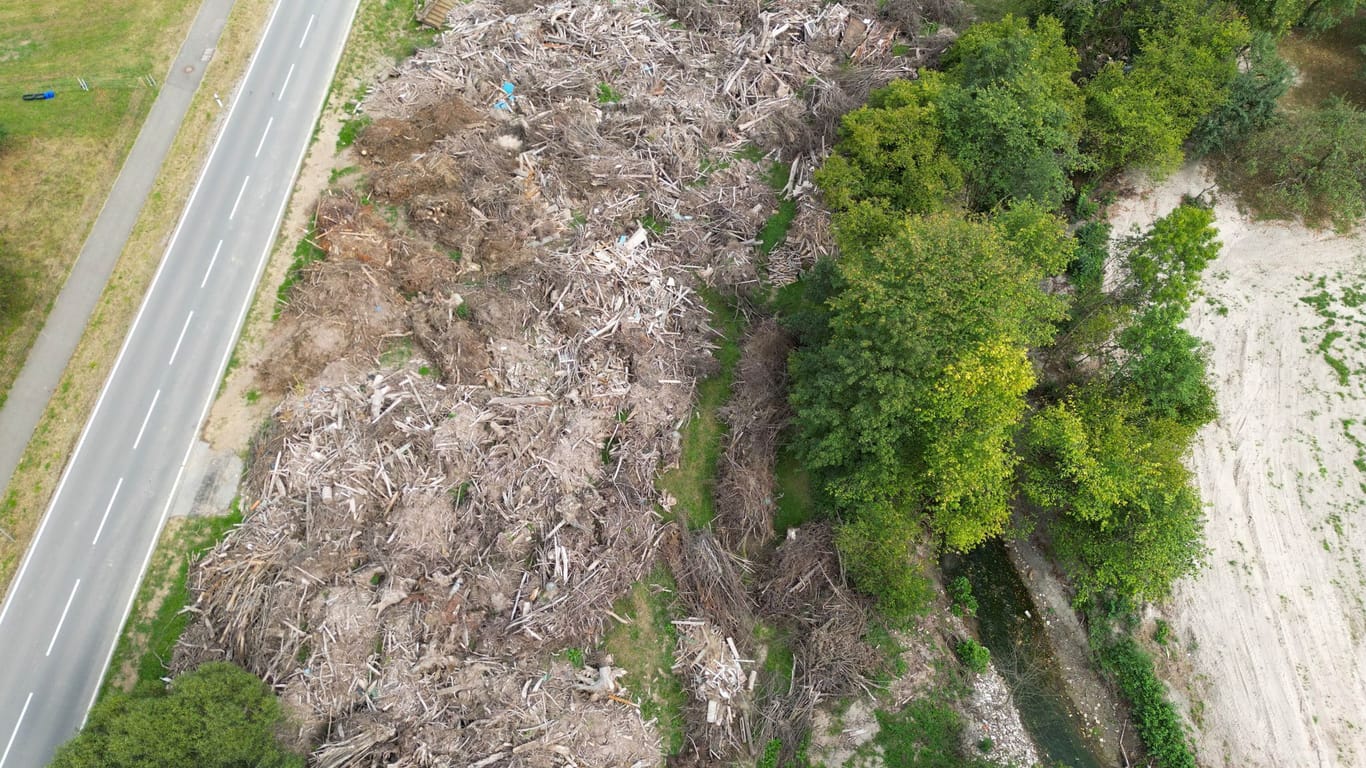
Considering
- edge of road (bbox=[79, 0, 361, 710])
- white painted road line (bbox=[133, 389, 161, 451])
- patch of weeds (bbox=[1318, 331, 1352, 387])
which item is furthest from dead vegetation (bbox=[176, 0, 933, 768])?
patch of weeds (bbox=[1318, 331, 1352, 387])

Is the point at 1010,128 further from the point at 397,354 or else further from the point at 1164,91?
the point at 397,354

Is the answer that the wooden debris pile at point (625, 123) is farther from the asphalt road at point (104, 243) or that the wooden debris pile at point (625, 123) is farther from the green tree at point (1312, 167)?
the green tree at point (1312, 167)

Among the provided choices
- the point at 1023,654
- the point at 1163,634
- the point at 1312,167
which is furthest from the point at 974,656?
the point at 1312,167

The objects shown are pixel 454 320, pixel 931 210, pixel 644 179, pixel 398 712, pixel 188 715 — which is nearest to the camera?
pixel 188 715

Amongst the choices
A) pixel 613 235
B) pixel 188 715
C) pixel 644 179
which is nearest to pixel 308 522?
pixel 188 715

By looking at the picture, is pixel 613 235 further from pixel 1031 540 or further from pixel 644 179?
pixel 1031 540
